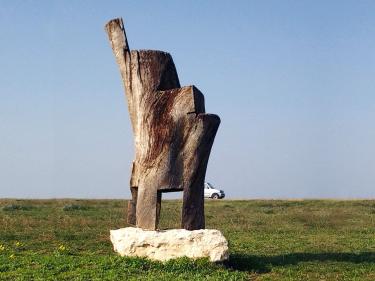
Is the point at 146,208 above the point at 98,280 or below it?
above

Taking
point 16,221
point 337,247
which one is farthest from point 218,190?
point 337,247

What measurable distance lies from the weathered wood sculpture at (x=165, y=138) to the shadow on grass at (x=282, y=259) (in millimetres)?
1516

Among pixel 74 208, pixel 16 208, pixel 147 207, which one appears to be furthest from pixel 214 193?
pixel 147 207

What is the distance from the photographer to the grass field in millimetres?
13312

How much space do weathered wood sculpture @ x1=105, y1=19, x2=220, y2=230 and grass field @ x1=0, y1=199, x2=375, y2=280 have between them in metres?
1.46

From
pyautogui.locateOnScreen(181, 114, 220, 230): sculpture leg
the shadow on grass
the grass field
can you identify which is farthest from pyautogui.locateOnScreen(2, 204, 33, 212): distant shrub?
pyautogui.locateOnScreen(181, 114, 220, 230): sculpture leg

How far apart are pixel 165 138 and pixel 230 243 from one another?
6.41 meters

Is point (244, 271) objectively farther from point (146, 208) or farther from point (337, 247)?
point (337, 247)

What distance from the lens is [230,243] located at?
63.9ft

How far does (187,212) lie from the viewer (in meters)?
14.2

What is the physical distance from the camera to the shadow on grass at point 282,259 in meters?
14.5

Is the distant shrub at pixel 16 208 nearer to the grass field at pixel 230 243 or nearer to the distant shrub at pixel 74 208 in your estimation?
the grass field at pixel 230 243

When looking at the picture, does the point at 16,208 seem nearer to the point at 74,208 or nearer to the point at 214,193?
the point at 74,208

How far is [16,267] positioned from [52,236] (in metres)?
6.64
